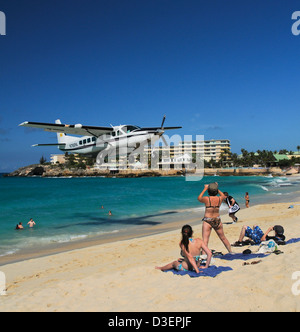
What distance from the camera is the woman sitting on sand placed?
566 cm

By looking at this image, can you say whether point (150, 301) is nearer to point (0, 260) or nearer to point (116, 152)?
point (0, 260)

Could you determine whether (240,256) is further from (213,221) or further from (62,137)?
(62,137)

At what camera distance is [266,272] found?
5.07m

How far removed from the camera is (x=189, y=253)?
575 centimetres

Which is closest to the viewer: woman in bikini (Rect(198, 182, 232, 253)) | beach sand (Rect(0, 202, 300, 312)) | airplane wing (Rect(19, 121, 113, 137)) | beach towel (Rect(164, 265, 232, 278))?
beach sand (Rect(0, 202, 300, 312))

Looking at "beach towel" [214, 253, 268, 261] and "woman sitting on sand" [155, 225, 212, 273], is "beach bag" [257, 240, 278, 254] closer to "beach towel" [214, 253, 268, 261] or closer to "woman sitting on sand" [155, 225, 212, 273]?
"beach towel" [214, 253, 268, 261]

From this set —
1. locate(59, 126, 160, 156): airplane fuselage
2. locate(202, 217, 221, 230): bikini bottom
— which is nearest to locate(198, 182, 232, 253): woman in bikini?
locate(202, 217, 221, 230): bikini bottom

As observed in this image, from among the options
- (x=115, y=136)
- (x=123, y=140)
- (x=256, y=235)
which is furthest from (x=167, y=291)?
(x=115, y=136)

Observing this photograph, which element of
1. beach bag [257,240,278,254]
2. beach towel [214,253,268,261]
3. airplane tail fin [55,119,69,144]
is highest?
airplane tail fin [55,119,69,144]

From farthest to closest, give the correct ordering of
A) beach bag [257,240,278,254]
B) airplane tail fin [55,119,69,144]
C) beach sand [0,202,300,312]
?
airplane tail fin [55,119,69,144]
beach bag [257,240,278,254]
beach sand [0,202,300,312]

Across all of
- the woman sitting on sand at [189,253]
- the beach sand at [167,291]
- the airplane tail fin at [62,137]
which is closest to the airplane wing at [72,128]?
the airplane tail fin at [62,137]

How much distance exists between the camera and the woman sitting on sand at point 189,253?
5.66 meters
